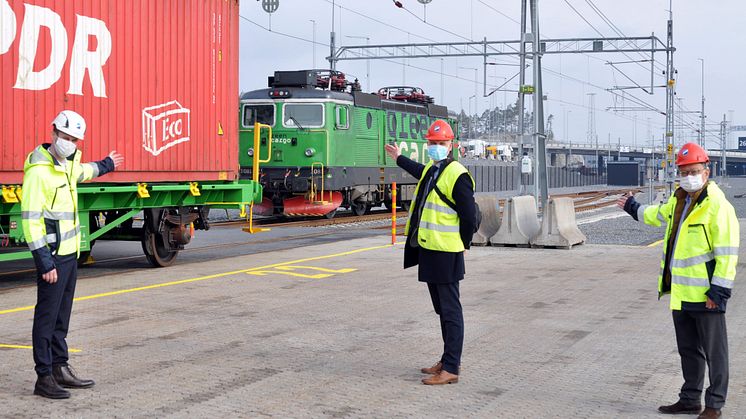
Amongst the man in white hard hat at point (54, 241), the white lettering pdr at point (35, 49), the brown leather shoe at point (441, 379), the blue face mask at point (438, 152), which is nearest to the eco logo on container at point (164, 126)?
the white lettering pdr at point (35, 49)

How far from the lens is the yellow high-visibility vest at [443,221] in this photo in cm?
743

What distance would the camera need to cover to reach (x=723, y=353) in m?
6.39

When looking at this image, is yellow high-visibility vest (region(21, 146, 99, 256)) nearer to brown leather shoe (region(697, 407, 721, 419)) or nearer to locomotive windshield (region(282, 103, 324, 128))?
brown leather shoe (region(697, 407, 721, 419))

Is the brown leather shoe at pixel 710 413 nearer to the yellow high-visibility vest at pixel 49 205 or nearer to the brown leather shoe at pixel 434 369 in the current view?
the brown leather shoe at pixel 434 369

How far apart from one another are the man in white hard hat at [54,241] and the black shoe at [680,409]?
391cm

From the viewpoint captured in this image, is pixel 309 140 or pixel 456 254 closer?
pixel 456 254

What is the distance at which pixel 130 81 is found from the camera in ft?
45.2

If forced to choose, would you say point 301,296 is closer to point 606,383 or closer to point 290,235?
point 606,383

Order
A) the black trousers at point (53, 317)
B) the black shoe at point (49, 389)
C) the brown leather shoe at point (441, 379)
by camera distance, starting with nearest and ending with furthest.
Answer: the black shoe at point (49, 389) → the black trousers at point (53, 317) → the brown leather shoe at point (441, 379)

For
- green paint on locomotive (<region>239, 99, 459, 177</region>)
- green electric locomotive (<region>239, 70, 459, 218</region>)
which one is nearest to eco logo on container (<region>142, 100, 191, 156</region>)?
green electric locomotive (<region>239, 70, 459, 218</region>)

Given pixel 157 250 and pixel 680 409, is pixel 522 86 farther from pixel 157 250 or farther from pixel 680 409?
pixel 680 409

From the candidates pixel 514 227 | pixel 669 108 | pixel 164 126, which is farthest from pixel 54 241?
pixel 669 108

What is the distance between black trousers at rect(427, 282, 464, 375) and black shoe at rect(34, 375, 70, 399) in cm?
266

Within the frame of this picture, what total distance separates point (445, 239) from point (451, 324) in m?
0.63
